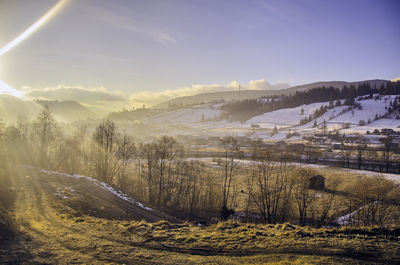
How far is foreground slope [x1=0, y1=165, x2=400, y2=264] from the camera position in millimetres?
7059

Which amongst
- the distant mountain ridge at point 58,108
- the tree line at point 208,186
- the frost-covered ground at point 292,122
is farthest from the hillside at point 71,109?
the tree line at point 208,186

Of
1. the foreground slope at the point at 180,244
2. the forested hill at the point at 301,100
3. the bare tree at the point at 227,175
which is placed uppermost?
the forested hill at the point at 301,100

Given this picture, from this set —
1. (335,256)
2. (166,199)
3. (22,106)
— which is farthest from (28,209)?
(22,106)

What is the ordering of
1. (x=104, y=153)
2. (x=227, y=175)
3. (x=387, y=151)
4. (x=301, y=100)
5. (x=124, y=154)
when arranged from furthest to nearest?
1. (x=301, y=100)
2. (x=387, y=151)
3. (x=227, y=175)
4. (x=124, y=154)
5. (x=104, y=153)

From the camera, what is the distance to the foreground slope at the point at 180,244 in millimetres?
7059

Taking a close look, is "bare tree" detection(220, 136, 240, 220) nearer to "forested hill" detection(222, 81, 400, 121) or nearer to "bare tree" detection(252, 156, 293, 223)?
"bare tree" detection(252, 156, 293, 223)

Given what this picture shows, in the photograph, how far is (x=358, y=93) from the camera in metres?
154

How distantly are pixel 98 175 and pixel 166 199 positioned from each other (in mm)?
11197

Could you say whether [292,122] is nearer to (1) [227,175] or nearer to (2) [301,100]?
(2) [301,100]

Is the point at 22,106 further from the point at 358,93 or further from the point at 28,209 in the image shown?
the point at 358,93

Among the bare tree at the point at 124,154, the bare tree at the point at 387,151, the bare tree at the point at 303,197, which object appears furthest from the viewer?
the bare tree at the point at 387,151

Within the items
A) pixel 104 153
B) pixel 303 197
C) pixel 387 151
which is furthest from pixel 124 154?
pixel 387 151

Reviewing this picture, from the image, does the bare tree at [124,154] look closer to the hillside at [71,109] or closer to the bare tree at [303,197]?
the bare tree at [303,197]

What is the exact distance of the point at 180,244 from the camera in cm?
823
